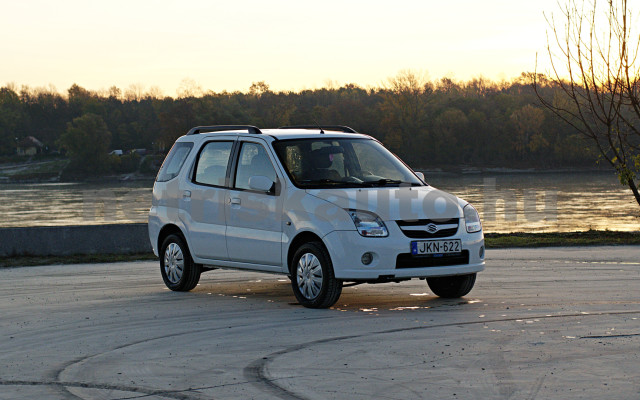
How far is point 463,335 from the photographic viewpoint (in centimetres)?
802

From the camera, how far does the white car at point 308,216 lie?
9359 mm

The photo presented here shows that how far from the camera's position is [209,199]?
440 inches

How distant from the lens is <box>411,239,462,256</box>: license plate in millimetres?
9359

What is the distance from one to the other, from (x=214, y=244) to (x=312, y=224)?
6.16 ft

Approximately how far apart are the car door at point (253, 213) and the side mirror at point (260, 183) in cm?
13

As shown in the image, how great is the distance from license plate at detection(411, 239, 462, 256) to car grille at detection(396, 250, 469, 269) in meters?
0.04

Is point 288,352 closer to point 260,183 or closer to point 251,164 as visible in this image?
point 260,183

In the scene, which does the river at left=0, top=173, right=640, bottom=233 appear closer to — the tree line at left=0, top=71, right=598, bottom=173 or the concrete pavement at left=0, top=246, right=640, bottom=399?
the concrete pavement at left=0, top=246, right=640, bottom=399

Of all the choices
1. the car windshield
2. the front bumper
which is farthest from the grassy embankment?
the front bumper

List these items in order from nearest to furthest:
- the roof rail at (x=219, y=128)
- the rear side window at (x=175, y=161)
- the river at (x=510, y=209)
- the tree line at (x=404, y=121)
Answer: the roof rail at (x=219, y=128) < the rear side window at (x=175, y=161) < the river at (x=510, y=209) < the tree line at (x=404, y=121)

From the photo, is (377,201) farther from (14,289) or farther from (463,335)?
(14,289)

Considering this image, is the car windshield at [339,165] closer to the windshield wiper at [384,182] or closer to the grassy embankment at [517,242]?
the windshield wiper at [384,182]

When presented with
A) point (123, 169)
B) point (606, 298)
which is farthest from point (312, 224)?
point (123, 169)

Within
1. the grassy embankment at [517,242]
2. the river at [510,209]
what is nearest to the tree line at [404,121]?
the river at [510,209]
